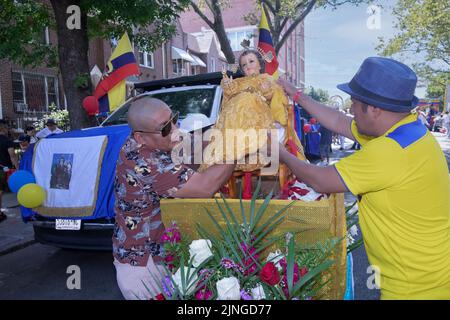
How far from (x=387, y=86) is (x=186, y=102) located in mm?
4131

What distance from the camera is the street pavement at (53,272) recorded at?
4.00 m

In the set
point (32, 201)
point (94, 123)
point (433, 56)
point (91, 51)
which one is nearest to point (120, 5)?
point (94, 123)

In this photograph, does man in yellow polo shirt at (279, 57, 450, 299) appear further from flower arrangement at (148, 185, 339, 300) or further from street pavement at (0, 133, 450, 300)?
street pavement at (0, 133, 450, 300)

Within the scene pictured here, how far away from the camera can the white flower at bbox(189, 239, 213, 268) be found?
1.60 m

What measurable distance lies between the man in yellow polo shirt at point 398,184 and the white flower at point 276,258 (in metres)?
0.34

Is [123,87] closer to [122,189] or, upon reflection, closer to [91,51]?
[122,189]

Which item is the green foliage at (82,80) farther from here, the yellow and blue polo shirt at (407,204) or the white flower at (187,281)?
the yellow and blue polo shirt at (407,204)

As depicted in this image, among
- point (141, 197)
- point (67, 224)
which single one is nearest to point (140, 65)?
point (67, 224)

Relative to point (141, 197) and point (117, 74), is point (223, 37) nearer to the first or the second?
point (117, 74)

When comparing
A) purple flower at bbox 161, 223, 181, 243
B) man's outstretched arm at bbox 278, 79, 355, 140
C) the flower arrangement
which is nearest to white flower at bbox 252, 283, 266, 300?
Result: the flower arrangement

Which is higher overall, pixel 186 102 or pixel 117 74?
pixel 117 74

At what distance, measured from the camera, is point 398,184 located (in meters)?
1.58
